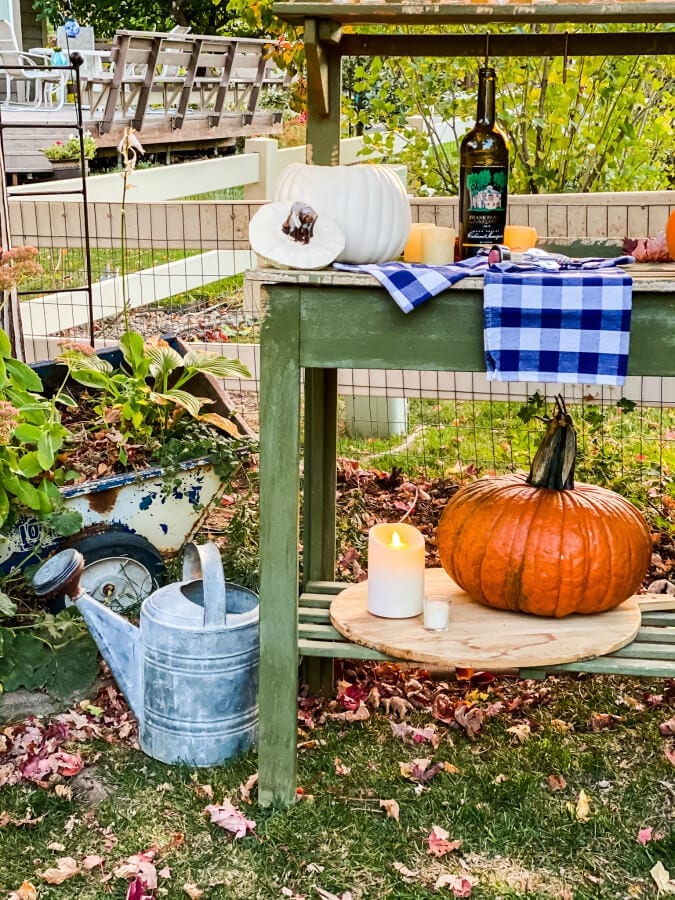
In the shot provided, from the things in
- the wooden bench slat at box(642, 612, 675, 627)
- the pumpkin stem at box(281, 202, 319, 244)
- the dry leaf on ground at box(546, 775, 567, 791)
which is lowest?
the dry leaf on ground at box(546, 775, 567, 791)

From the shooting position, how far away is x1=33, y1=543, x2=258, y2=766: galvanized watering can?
2.80 m

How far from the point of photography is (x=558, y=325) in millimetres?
2250

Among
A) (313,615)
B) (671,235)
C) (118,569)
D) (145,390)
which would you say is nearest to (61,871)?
(313,615)

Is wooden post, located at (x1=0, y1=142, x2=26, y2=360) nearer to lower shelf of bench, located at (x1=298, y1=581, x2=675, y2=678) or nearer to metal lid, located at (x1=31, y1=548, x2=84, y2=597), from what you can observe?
metal lid, located at (x1=31, y1=548, x2=84, y2=597)

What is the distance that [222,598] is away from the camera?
2.77 metres

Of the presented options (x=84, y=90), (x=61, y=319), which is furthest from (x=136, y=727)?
(x=84, y=90)

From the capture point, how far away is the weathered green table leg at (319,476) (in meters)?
3.08

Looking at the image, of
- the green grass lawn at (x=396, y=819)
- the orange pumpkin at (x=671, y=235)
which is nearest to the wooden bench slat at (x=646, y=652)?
the green grass lawn at (x=396, y=819)

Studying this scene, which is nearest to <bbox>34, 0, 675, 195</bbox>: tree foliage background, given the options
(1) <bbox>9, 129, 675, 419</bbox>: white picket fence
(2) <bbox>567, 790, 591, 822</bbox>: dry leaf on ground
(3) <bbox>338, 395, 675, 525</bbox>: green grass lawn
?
(1) <bbox>9, 129, 675, 419</bbox>: white picket fence

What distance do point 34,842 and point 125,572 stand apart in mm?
1082

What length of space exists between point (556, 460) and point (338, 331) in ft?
2.50

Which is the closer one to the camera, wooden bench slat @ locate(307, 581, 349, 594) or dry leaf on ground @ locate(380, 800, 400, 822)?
dry leaf on ground @ locate(380, 800, 400, 822)

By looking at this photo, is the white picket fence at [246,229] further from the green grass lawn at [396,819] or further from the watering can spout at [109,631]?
the watering can spout at [109,631]

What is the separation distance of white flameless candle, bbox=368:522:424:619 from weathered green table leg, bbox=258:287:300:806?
0.77 feet
